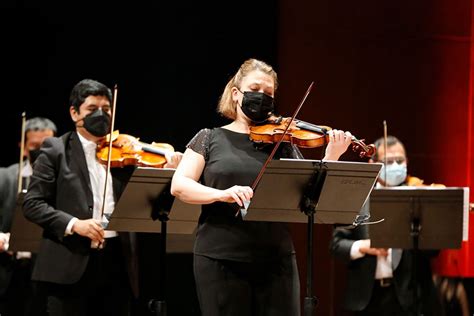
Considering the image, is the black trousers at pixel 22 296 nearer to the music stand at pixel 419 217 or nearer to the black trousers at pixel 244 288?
the music stand at pixel 419 217

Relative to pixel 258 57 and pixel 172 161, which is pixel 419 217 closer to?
pixel 172 161

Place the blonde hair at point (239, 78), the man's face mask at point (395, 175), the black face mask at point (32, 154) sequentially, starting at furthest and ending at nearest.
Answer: the black face mask at point (32, 154)
the man's face mask at point (395, 175)
the blonde hair at point (239, 78)

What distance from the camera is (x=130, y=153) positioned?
12.3 feet

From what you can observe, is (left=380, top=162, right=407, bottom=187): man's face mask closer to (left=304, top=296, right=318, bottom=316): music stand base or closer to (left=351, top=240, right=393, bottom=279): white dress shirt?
(left=351, top=240, right=393, bottom=279): white dress shirt

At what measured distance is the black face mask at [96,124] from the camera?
143 inches

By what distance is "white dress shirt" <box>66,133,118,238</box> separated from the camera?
360 cm

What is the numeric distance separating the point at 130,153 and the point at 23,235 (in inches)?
27.5

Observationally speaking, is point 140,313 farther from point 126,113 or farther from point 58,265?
point 58,265

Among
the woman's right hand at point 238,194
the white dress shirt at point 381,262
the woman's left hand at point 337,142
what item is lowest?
the white dress shirt at point 381,262

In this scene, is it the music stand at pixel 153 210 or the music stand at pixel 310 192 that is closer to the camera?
the music stand at pixel 310 192

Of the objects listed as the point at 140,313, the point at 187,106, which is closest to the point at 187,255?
the point at 140,313

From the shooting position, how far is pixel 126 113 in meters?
5.11

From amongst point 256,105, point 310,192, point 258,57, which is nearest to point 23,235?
point 256,105

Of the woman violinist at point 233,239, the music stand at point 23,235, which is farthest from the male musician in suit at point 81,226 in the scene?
the woman violinist at point 233,239
